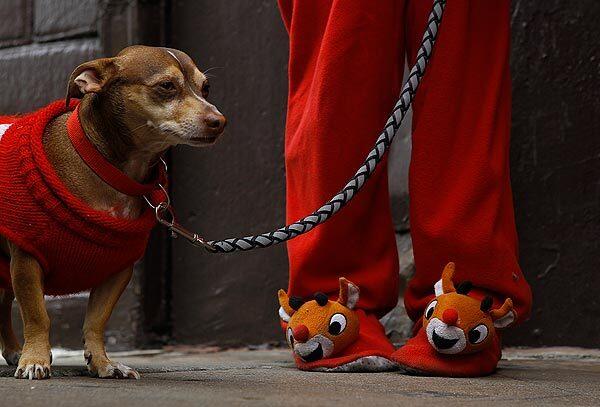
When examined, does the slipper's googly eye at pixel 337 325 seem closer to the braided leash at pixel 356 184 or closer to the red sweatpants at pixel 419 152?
the red sweatpants at pixel 419 152

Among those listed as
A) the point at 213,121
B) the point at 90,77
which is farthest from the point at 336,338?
the point at 90,77

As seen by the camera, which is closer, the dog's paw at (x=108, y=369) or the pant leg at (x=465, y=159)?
the dog's paw at (x=108, y=369)

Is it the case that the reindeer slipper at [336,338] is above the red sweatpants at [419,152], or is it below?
below

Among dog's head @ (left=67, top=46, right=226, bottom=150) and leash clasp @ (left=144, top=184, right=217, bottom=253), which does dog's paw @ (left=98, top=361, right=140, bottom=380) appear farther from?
dog's head @ (left=67, top=46, right=226, bottom=150)

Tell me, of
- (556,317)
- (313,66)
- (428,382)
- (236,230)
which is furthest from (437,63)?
(236,230)

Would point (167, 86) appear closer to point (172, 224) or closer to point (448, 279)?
point (172, 224)

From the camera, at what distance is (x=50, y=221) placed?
2.03 metres

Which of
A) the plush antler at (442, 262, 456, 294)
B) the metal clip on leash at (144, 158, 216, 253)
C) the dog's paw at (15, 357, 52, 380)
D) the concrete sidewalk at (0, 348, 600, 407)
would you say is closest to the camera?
the concrete sidewalk at (0, 348, 600, 407)

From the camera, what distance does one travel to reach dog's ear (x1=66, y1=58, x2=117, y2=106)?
6.93 ft

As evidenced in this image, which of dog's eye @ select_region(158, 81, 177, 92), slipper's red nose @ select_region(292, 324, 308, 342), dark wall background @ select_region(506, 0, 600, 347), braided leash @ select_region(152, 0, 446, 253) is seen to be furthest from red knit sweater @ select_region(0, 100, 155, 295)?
dark wall background @ select_region(506, 0, 600, 347)

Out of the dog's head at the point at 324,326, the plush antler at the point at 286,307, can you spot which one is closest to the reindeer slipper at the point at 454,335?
the dog's head at the point at 324,326

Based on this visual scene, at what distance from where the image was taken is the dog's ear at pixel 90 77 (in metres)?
2.11

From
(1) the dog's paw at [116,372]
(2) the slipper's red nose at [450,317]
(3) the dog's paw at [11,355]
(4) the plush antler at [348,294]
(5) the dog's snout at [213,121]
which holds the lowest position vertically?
(3) the dog's paw at [11,355]

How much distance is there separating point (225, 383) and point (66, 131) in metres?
0.63
